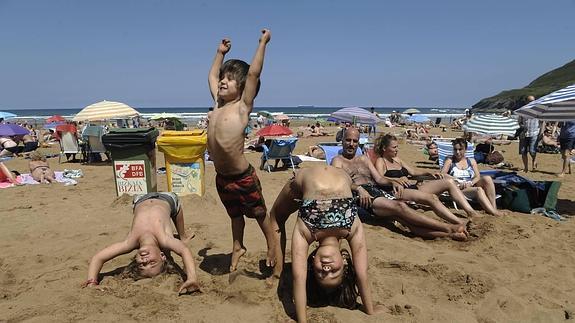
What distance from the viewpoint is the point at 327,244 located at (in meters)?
2.75

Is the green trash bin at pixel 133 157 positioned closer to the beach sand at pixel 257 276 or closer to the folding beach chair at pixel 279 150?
the beach sand at pixel 257 276

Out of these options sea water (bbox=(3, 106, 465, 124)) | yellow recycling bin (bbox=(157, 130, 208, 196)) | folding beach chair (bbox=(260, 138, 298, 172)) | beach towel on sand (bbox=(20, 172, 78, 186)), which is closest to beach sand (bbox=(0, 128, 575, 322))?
yellow recycling bin (bbox=(157, 130, 208, 196))

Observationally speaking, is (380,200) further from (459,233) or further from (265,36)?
(265,36)

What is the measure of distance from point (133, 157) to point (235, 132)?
3791mm

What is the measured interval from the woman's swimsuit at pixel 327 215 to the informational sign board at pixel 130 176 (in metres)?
4.32

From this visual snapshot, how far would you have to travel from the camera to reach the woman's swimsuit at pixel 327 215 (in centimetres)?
272

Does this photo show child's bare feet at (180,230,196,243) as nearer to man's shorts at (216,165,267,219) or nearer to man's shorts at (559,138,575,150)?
man's shorts at (216,165,267,219)

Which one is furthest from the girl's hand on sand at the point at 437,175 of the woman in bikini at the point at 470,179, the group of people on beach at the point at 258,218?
the group of people on beach at the point at 258,218

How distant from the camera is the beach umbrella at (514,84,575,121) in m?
5.64

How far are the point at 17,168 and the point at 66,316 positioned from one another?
10.5 meters

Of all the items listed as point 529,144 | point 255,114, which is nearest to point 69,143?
point 529,144

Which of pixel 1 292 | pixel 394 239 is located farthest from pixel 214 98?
pixel 394 239

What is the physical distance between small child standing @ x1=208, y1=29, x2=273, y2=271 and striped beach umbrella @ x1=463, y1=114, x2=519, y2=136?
9.73 metres

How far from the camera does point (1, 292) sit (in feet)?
10.3
